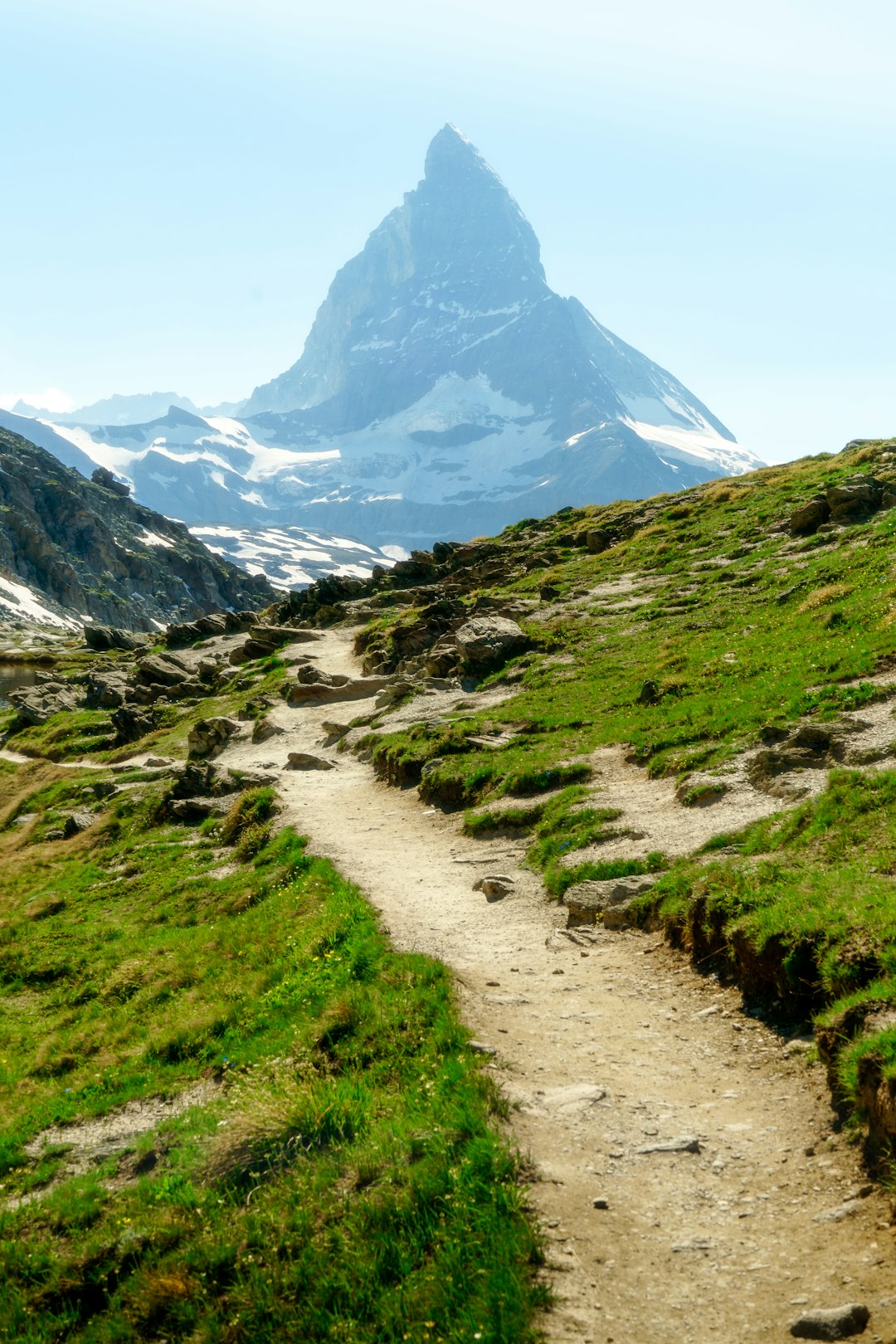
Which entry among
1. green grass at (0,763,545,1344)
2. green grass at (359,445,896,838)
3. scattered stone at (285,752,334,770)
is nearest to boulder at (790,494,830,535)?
green grass at (359,445,896,838)

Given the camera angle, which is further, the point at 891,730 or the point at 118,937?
the point at 118,937

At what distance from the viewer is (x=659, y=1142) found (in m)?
9.48

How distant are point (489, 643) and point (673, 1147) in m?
34.5

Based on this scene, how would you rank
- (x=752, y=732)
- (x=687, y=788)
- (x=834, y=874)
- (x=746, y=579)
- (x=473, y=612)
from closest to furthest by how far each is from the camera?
(x=834, y=874)
(x=687, y=788)
(x=752, y=732)
(x=746, y=579)
(x=473, y=612)

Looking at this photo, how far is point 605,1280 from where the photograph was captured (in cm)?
761

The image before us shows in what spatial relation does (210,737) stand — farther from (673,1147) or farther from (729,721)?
(673,1147)

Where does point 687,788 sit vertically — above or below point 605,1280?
above

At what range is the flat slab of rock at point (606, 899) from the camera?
1630cm

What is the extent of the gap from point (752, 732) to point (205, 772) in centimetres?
2171

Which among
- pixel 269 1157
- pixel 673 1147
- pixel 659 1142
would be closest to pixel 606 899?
pixel 659 1142

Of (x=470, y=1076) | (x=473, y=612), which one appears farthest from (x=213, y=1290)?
(x=473, y=612)

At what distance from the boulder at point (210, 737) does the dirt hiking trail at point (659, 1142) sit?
2760 cm

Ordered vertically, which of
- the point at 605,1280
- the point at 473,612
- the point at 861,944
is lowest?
the point at 605,1280

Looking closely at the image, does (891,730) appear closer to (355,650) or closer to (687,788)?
(687,788)
